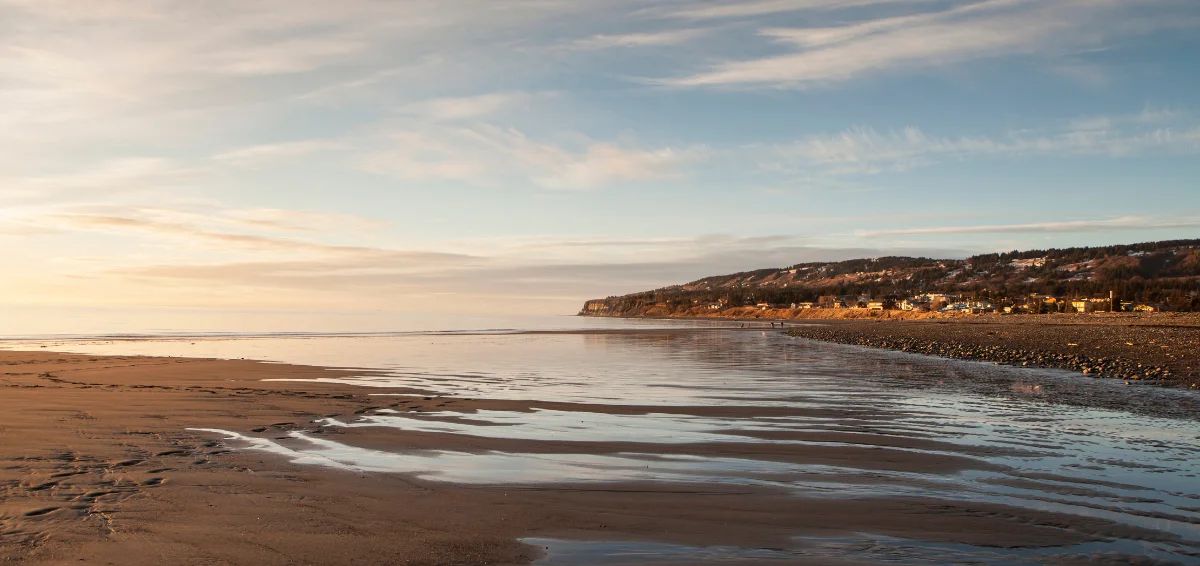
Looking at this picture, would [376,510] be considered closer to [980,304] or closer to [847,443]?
[847,443]

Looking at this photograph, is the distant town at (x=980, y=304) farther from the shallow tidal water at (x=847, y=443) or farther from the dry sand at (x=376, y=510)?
the dry sand at (x=376, y=510)

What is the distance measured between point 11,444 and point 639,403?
10428mm

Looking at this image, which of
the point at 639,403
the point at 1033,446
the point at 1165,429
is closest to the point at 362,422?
the point at 639,403

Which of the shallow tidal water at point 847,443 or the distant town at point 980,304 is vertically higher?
the distant town at point 980,304

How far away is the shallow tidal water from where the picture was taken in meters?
5.89

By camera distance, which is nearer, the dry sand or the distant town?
the dry sand

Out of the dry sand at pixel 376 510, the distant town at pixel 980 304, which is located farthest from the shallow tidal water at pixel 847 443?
the distant town at pixel 980 304

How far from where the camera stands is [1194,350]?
1070 inches

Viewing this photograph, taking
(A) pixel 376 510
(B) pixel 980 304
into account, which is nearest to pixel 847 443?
(A) pixel 376 510

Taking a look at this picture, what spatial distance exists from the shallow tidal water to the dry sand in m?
0.30

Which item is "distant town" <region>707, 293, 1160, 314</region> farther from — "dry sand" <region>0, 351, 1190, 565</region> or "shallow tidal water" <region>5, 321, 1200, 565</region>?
"dry sand" <region>0, 351, 1190, 565</region>

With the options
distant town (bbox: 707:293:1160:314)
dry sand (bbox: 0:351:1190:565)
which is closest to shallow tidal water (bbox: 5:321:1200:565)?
dry sand (bbox: 0:351:1190:565)

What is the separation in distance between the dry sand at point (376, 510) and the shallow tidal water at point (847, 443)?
0.30 metres

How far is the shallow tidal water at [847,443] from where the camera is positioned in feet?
19.3
